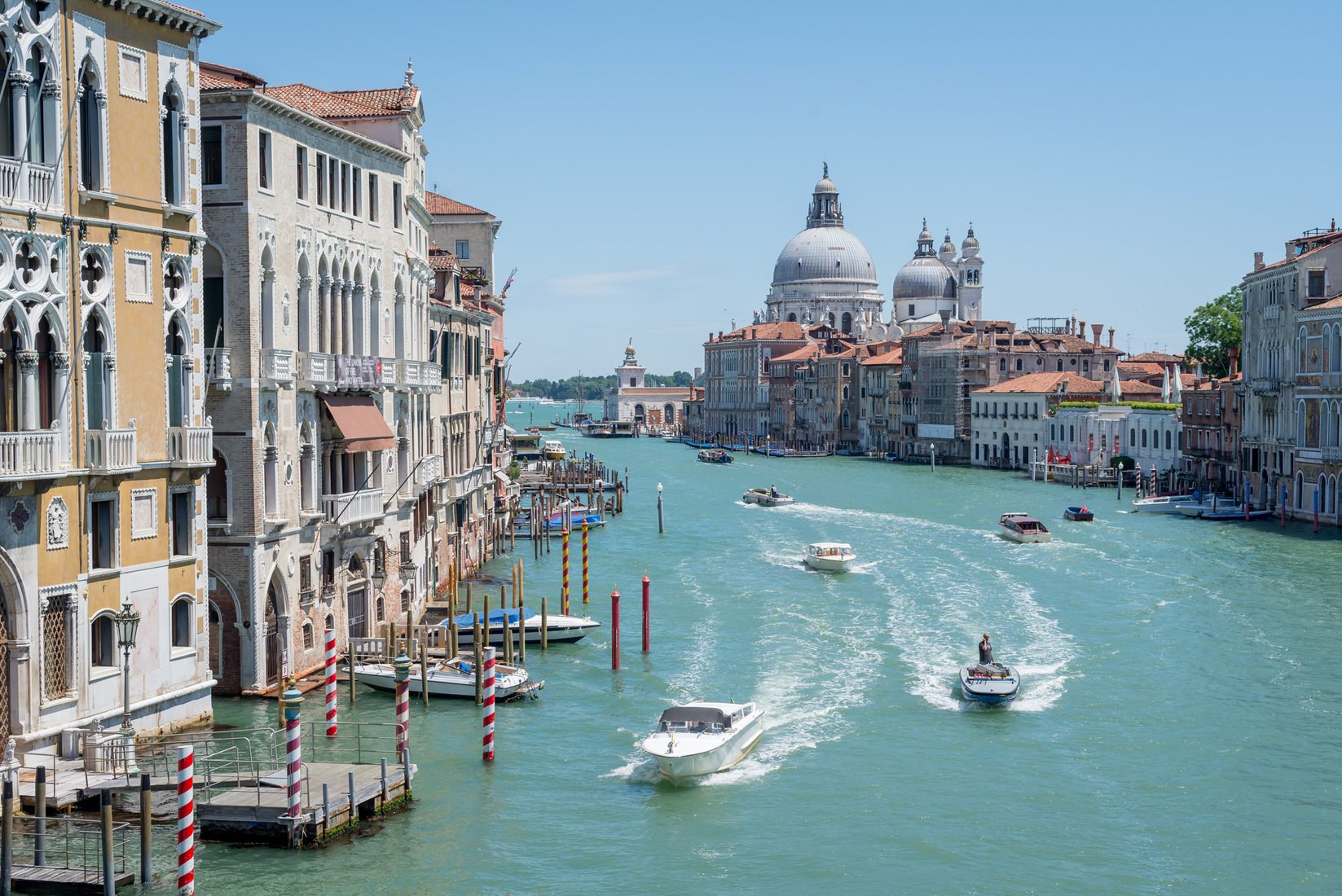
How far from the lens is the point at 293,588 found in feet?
65.8

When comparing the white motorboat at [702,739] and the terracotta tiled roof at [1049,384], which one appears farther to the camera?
the terracotta tiled roof at [1049,384]

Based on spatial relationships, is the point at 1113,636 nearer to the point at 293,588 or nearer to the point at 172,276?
the point at 293,588

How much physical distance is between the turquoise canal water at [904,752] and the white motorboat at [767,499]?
64.5 feet

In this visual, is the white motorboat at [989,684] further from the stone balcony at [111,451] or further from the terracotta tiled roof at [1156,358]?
the terracotta tiled roof at [1156,358]

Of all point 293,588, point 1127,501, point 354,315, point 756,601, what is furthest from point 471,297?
point 1127,501

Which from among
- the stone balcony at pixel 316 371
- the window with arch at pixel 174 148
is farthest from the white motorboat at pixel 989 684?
the window with arch at pixel 174 148

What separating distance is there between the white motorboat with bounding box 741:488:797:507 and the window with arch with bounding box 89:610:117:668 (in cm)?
4083

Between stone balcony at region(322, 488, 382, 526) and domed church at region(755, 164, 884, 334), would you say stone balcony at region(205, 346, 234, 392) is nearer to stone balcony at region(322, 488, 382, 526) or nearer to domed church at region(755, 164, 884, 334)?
stone balcony at region(322, 488, 382, 526)

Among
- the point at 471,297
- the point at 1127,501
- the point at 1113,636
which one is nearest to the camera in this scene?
the point at 1113,636

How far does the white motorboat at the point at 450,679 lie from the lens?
20.9m

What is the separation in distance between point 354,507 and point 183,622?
16.9ft

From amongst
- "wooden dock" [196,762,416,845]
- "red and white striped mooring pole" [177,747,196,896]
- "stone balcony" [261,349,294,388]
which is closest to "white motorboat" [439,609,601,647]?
"stone balcony" [261,349,294,388]

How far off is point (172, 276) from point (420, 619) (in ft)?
31.5

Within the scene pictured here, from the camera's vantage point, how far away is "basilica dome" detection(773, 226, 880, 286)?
5049 inches
